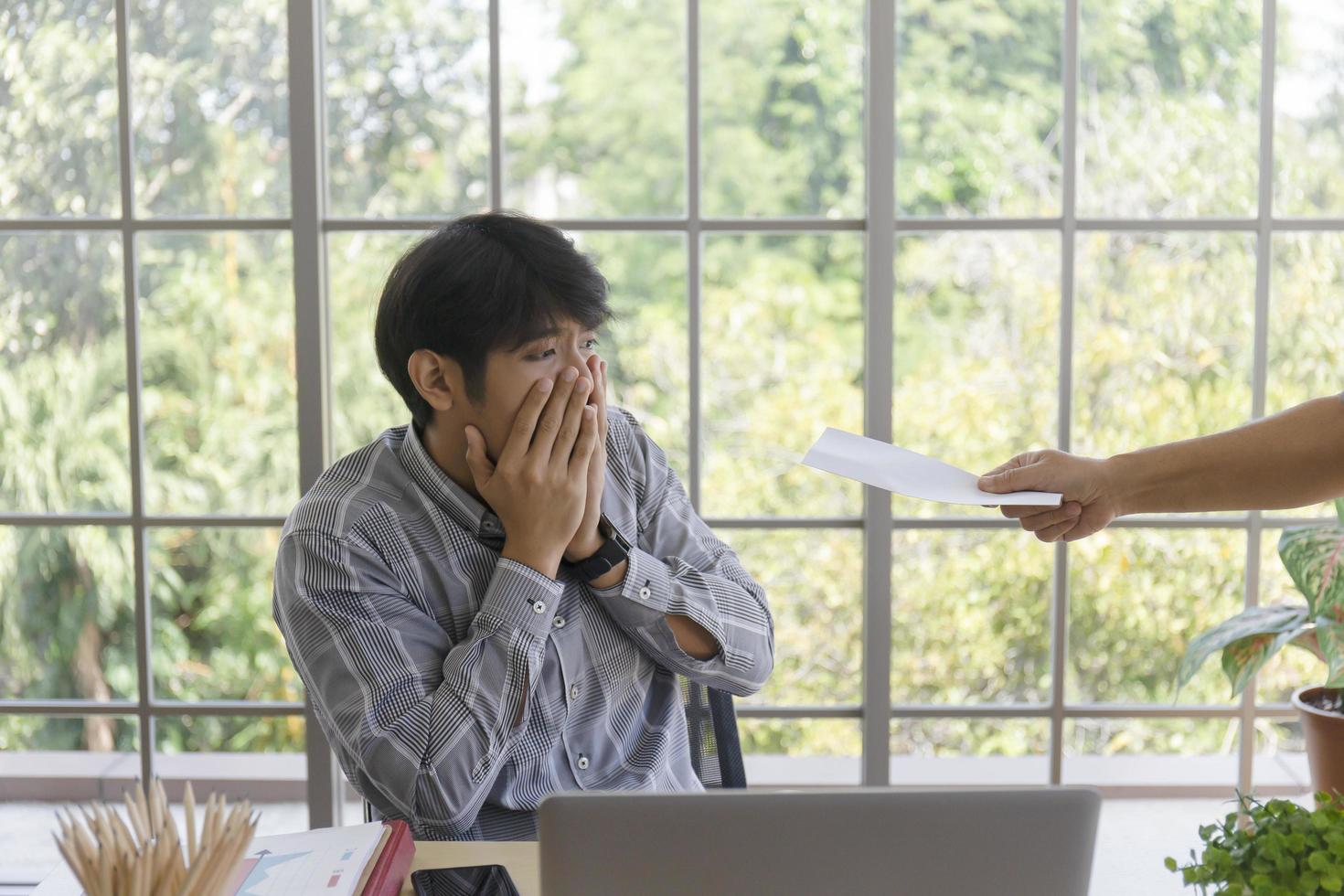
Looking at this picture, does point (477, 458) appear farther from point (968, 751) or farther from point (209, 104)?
point (968, 751)

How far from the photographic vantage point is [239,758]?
2.70 meters

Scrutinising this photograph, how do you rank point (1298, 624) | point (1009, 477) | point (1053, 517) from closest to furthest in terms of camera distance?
point (1009, 477) → point (1053, 517) → point (1298, 624)

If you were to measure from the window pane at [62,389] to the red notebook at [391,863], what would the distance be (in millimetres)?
1633

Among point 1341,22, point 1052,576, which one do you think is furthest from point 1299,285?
point 1052,576

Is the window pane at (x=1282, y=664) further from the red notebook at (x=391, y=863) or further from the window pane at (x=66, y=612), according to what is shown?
the window pane at (x=66, y=612)

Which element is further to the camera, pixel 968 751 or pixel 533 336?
pixel 968 751

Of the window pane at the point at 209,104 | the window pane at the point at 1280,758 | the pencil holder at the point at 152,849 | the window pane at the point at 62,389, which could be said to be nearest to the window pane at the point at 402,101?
the window pane at the point at 209,104

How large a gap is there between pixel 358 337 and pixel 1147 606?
1963 millimetres

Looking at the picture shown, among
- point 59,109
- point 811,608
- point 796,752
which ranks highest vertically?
point 59,109

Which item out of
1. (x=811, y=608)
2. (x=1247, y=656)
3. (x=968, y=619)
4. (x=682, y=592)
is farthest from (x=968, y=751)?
(x=682, y=592)

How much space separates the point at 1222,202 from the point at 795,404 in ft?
3.72

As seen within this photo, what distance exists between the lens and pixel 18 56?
2.36 metres

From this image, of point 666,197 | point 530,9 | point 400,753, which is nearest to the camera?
point 400,753

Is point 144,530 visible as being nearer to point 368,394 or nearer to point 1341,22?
point 368,394
